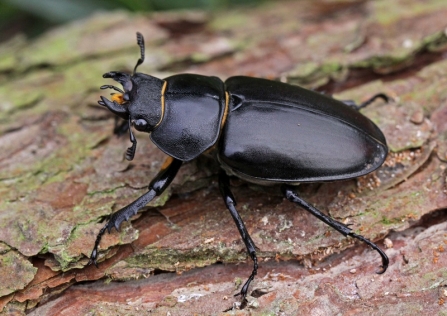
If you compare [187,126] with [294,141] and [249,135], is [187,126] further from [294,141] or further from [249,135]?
[294,141]

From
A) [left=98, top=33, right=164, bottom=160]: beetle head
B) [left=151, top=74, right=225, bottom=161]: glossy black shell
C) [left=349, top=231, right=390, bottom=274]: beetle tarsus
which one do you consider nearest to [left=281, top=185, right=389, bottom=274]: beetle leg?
[left=349, top=231, right=390, bottom=274]: beetle tarsus

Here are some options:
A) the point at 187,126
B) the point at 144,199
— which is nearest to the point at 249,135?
the point at 187,126

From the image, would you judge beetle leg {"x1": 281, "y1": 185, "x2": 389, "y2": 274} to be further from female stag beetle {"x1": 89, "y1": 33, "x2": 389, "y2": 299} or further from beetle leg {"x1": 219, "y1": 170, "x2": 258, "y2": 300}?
beetle leg {"x1": 219, "y1": 170, "x2": 258, "y2": 300}

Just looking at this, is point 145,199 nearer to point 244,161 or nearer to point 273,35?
point 244,161

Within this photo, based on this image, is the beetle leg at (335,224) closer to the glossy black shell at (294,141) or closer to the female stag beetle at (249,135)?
the female stag beetle at (249,135)

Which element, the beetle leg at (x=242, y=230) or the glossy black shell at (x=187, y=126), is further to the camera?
the glossy black shell at (x=187, y=126)

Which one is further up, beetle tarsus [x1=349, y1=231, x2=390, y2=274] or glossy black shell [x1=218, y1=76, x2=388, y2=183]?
glossy black shell [x1=218, y1=76, x2=388, y2=183]

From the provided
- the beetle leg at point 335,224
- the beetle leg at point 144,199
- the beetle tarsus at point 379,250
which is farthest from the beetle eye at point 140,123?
the beetle tarsus at point 379,250

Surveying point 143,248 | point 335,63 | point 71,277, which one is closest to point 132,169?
point 143,248
